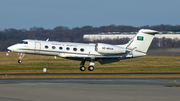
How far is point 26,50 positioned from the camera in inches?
1372

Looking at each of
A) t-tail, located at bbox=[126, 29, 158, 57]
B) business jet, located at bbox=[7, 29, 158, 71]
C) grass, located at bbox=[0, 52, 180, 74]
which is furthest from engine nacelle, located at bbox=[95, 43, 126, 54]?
grass, located at bbox=[0, 52, 180, 74]

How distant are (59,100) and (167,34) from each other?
9098 cm

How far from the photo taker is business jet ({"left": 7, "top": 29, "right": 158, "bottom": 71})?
3484 cm

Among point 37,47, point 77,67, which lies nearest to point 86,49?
point 37,47

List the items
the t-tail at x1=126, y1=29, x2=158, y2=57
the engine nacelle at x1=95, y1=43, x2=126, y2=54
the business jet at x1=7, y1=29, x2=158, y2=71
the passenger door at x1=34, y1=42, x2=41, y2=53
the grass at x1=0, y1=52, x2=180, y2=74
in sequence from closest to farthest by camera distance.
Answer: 1. the passenger door at x1=34, y1=42, x2=41, y2=53
2. the business jet at x1=7, y1=29, x2=158, y2=71
3. the engine nacelle at x1=95, y1=43, x2=126, y2=54
4. the t-tail at x1=126, y1=29, x2=158, y2=57
5. the grass at x1=0, y1=52, x2=180, y2=74

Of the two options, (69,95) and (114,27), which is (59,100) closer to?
(69,95)

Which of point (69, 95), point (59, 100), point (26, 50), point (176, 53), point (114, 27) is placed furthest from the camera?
point (114, 27)

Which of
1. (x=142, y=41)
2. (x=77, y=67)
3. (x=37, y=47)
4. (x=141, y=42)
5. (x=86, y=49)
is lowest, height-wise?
(x=77, y=67)

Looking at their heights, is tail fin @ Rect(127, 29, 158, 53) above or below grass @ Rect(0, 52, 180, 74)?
above

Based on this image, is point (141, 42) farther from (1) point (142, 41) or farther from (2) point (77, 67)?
(2) point (77, 67)

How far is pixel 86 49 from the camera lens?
3603 cm

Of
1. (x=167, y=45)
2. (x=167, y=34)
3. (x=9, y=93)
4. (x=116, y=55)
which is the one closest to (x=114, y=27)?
(x=167, y=34)

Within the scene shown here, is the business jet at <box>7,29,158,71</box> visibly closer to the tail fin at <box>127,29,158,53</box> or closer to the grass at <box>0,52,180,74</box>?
the tail fin at <box>127,29,158,53</box>

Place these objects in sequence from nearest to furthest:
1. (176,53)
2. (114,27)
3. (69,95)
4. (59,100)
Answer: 1. (59,100)
2. (69,95)
3. (176,53)
4. (114,27)
